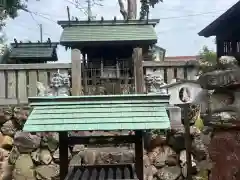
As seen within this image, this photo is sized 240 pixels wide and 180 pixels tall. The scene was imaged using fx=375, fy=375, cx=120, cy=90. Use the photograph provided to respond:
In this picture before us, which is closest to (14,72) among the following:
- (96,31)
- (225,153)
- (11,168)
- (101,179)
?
(11,168)

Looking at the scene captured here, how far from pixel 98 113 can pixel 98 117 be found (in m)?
0.10

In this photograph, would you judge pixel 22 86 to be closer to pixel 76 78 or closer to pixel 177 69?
pixel 76 78

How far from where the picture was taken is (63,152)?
593 cm

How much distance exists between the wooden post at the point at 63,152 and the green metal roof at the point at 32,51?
1077 cm

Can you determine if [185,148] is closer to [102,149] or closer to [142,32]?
[102,149]

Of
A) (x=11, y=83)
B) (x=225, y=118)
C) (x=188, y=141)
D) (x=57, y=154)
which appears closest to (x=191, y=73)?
(x=188, y=141)

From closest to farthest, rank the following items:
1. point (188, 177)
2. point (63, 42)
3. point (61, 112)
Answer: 1. point (61, 112)
2. point (188, 177)
3. point (63, 42)

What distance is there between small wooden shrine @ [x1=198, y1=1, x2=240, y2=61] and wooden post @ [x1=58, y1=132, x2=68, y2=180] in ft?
9.23

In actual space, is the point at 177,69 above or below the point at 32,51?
below

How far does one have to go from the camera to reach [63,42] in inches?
460

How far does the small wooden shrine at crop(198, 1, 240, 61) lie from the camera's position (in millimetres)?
5164

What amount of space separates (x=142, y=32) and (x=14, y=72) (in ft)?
15.0

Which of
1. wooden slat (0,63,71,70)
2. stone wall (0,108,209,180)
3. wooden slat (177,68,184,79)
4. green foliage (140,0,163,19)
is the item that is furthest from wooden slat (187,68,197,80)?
green foliage (140,0,163,19)

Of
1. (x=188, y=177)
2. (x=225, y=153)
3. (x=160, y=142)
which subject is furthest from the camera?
(x=160, y=142)
